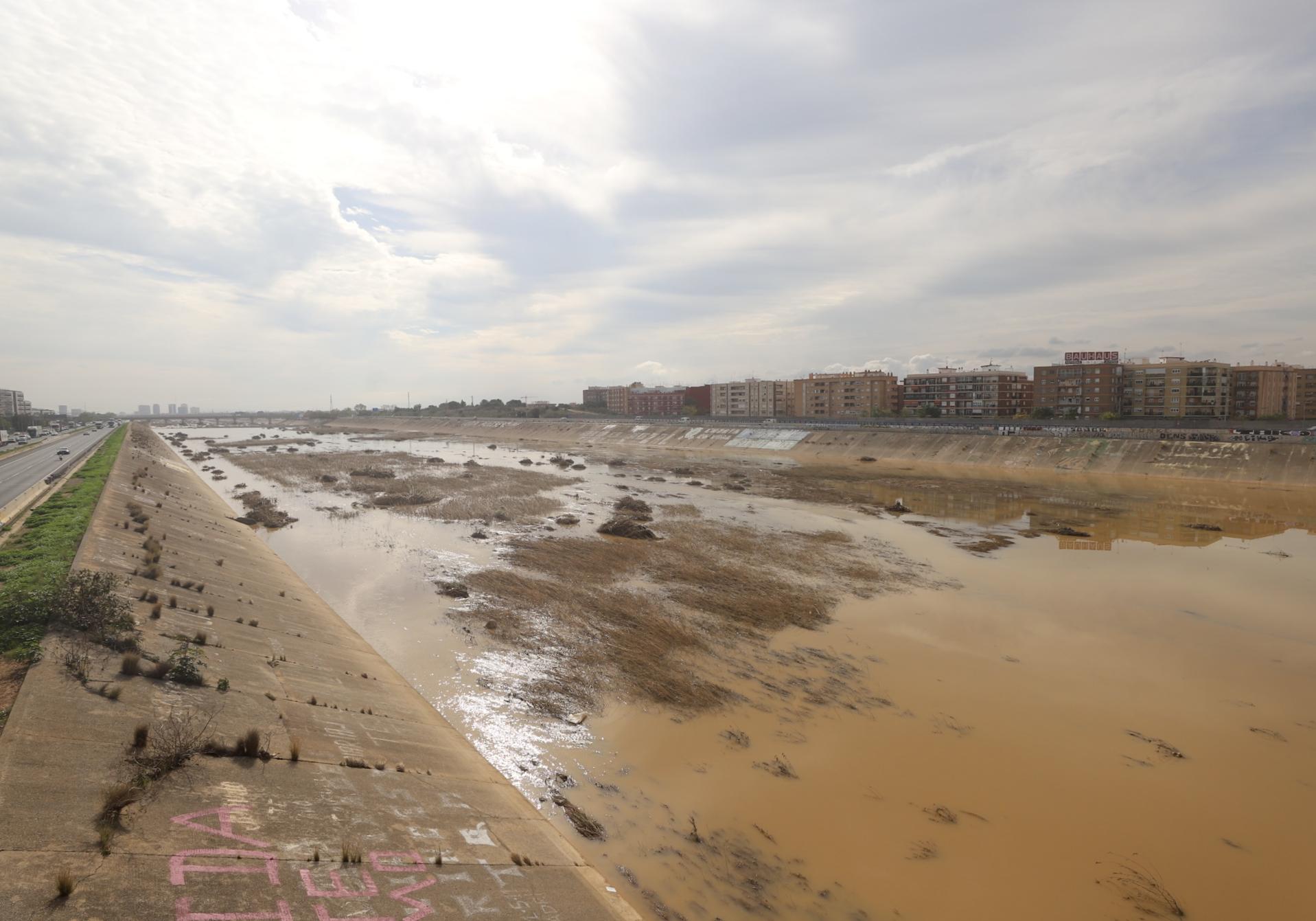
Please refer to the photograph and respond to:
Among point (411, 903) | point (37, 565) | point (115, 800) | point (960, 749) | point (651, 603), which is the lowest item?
point (960, 749)

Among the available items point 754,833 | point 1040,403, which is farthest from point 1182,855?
point 1040,403

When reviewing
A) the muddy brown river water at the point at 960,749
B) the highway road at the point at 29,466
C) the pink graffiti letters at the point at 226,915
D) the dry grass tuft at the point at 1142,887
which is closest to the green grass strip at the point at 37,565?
the pink graffiti letters at the point at 226,915

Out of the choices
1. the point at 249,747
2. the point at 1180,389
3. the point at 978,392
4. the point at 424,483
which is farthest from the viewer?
the point at 978,392

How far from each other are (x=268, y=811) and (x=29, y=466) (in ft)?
185

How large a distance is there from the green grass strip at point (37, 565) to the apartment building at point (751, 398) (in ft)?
415

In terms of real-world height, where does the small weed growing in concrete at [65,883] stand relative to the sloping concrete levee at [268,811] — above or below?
above

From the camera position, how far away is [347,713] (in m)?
11.2

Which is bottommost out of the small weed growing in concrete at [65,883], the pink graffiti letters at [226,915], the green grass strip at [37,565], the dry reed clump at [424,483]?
the dry reed clump at [424,483]

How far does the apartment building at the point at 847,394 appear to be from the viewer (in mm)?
118562

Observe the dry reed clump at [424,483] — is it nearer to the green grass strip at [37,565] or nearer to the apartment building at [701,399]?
the green grass strip at [37,565]

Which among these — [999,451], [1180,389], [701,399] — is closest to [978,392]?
[1180,389]

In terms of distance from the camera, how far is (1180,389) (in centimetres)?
9094

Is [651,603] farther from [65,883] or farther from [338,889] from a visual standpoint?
[65,883]

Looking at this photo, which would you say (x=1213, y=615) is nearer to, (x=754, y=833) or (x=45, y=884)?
(x=754, y=833)
